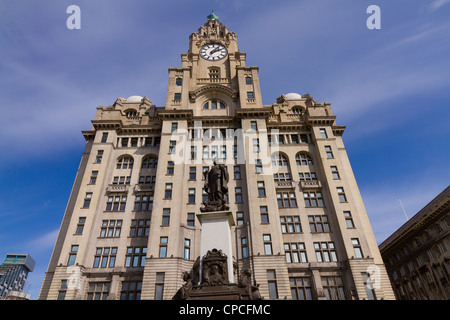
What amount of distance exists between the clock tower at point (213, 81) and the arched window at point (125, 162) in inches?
426

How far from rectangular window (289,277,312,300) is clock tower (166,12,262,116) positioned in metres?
27.1

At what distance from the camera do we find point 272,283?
1153 inches

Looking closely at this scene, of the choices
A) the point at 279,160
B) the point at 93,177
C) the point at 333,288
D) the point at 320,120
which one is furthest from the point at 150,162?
the point at 333,288

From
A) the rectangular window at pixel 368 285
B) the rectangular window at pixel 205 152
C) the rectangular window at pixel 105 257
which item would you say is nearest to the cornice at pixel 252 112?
the rectangular window at pixel 205 152

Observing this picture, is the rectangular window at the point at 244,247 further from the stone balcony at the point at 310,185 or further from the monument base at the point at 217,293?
the monument base at the point at 217,293

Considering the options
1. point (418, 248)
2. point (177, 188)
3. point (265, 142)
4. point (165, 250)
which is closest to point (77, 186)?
point (177, 188)

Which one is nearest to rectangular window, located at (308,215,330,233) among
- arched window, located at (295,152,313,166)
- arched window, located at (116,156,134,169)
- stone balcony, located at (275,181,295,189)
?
stone balcony, located at (275,181,295,189)

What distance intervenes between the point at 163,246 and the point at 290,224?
1692 centimetres

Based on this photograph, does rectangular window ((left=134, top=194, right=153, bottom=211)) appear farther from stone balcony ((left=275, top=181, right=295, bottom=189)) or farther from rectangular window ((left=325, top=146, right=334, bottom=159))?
rectangular window ((left=325, top=146, right=334, bottom=159))

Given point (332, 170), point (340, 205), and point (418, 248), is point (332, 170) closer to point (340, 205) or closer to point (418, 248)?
point (340, 205)

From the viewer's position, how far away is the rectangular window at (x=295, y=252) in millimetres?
32875

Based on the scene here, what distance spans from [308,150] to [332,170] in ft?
16.8

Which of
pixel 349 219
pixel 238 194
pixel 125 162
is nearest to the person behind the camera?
pixel 349 219

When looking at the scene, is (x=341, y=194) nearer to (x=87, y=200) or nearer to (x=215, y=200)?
(x=215, y=200)
